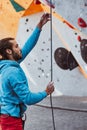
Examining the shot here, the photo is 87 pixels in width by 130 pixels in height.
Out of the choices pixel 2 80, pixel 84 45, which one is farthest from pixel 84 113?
pixel 2 80

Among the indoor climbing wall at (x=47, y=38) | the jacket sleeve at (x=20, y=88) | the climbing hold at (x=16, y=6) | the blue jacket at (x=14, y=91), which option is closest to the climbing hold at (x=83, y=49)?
the indoor climbing wall at (x=47, y=38)

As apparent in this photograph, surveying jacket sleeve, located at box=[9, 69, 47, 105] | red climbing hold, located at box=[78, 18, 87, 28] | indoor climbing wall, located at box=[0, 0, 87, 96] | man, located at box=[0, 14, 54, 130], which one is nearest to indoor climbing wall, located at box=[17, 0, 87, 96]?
indoor climbing wall, located at box=[0, 0, 87, 96]

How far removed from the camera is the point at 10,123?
172 inches

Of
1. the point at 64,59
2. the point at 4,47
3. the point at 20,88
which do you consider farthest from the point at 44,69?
the point at 20,88

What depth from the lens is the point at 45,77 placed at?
6.52 metres

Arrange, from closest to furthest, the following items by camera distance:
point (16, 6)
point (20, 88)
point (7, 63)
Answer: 1. point (20, 88)
2. point (7, 63)
3. point (16, 6)

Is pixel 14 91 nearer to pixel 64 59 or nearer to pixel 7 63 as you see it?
pixel 7 63

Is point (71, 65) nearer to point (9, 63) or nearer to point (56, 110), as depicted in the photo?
point (56, 110)

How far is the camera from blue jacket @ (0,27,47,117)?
13.9 feet

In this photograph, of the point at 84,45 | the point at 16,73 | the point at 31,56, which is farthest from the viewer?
the point at 31,56

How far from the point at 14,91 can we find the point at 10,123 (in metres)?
0.30

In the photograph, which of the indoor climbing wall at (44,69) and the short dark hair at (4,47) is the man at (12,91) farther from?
the indoor climbing wall at (44,69)

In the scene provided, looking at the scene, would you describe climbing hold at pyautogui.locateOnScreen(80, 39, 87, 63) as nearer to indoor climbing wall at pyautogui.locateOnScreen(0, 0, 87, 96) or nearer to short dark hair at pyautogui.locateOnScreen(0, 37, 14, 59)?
indoor climbing wall at pyautogui.locateOnScreen(0, 0, 87, 96)

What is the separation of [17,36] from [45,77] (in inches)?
26.0
